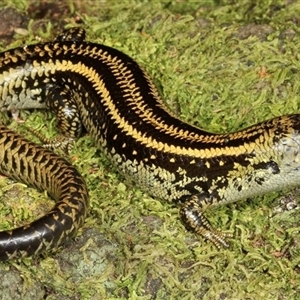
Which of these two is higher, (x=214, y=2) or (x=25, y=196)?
(x=214, y=2)

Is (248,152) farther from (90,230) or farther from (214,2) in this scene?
(214,2)

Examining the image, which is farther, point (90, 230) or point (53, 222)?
point (90, 230)

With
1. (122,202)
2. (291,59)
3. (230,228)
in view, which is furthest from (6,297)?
(291,59)

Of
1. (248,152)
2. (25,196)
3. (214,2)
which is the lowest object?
(25,196)

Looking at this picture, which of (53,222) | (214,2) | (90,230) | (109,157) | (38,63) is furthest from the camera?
(214,2)

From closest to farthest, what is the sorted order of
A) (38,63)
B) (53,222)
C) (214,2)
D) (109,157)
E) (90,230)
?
(53,222)
(90,230)
(109,157)
(38,63)
(214,2)

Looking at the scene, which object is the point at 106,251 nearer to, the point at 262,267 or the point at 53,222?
the point at 53,222
